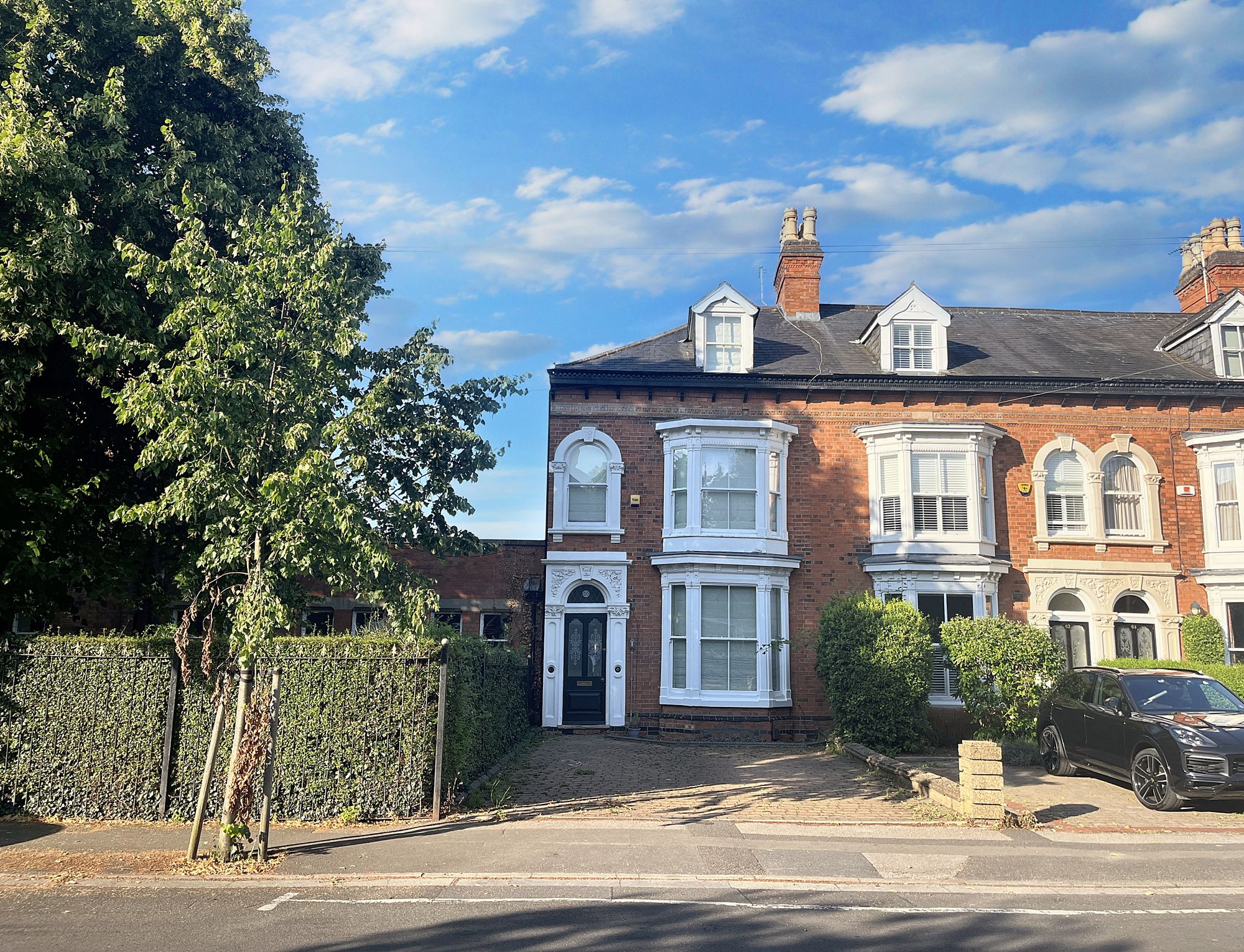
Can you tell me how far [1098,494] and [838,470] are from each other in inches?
249

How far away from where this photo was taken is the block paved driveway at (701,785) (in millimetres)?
11234

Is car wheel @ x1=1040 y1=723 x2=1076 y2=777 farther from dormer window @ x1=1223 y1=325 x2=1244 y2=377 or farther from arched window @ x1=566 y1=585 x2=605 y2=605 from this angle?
dormer window @ x1=1223 y1=325 x2=1244 y2=377

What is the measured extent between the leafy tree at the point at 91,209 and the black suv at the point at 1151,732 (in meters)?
14.4

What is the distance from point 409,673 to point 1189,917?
820 centimetres

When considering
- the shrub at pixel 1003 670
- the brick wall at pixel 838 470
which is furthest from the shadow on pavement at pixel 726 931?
the brick wall at pixel 838 470

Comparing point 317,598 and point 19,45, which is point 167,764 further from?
point 19,45

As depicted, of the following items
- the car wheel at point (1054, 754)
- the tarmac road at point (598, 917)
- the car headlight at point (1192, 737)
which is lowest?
the tarmac road at point (598, 917)

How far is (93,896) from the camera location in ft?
Answer: 25.0

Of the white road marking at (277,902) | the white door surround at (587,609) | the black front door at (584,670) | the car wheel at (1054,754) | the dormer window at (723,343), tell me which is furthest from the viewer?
the dormer window at (723,343)

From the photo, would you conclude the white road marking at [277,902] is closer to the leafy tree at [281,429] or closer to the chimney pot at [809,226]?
the leafy tree at [281,429]

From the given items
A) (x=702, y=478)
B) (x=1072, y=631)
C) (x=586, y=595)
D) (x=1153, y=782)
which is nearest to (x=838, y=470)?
(x=702, y=478)

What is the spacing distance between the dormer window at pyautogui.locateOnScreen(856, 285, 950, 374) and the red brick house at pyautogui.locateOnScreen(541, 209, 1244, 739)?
5cm

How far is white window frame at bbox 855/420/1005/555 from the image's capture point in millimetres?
19922

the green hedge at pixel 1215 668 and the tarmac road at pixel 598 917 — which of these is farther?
the green hedge at pixel 1215 668
